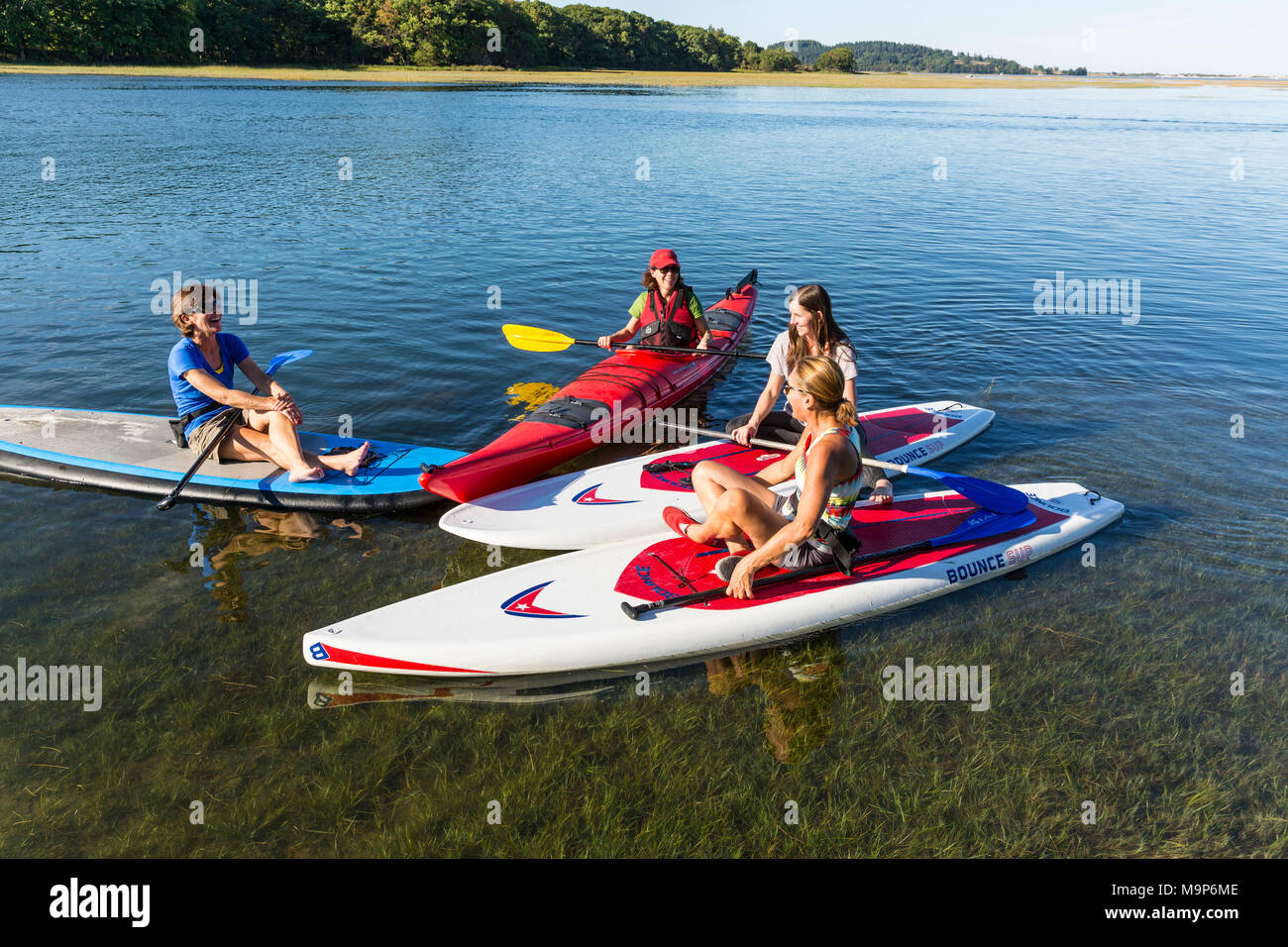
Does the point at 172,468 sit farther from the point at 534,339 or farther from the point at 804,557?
the point at 804,557

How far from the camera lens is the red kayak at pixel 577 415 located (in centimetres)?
734

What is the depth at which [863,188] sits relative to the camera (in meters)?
26.6

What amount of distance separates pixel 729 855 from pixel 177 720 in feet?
11.4

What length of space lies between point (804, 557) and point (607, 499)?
6.77ft

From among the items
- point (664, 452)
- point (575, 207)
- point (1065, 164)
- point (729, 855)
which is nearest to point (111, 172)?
point (575, 207)

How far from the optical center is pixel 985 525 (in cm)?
691

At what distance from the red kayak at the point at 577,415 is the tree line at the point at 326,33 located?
126ft

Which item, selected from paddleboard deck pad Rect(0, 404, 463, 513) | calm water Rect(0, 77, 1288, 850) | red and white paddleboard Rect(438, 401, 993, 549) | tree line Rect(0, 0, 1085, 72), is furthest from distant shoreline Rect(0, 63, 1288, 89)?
red and white paddleboard Rect(438, 401, 993, 549)

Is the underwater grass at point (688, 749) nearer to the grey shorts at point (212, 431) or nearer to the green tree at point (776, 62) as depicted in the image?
the grey shorts at point (212, 431)

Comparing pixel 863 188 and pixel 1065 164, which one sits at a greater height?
pixel 1065 164

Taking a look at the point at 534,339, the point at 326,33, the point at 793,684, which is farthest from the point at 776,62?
the point at 793,684

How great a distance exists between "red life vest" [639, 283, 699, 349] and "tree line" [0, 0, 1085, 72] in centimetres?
3807
